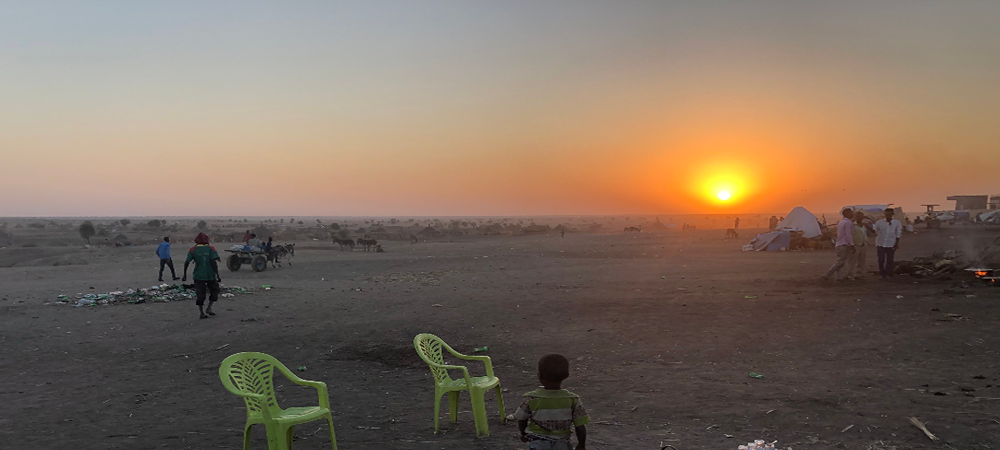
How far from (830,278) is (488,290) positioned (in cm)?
1016

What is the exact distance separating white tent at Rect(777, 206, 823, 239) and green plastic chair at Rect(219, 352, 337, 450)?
3311cm

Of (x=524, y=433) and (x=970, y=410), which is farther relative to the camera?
(x=970, y=410)

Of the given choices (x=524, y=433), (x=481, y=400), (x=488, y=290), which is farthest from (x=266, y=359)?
(x=488, y=290)

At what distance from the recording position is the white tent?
3378cm

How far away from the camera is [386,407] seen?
7430 millimetres

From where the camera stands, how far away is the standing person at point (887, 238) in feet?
53.5

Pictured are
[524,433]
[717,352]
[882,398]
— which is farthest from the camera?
[717,352]

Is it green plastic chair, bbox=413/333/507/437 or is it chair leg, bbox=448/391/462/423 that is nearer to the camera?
green plastic chair, bbox=413/333/507/437

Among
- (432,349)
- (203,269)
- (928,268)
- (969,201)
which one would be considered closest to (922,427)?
(432,349)

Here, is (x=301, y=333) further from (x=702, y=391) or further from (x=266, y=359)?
(x=702, y=391)

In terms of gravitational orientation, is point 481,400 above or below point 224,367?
below

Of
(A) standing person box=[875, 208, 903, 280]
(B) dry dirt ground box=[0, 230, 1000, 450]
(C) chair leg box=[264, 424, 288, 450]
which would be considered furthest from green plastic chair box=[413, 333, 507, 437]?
(A) standing person box=[875, 208, 903, 280]

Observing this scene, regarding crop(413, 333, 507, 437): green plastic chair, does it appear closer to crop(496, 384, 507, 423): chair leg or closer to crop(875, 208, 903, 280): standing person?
crop(496, 384, 507, 423): chair leg

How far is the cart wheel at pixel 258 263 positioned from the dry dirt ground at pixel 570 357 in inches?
285
